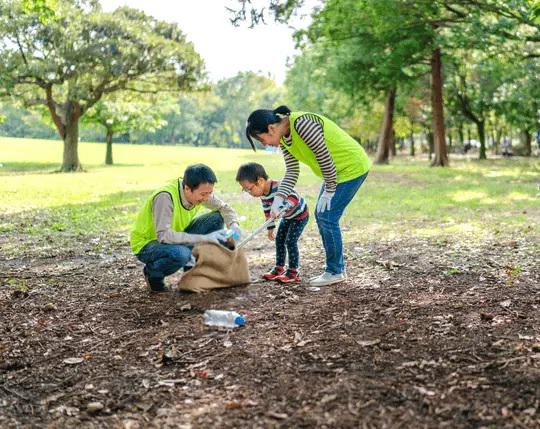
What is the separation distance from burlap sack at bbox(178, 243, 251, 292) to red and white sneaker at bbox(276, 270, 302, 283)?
0.50 metres

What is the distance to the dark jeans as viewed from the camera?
5766 millimetres

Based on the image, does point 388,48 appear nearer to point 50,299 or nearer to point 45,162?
point 50,299

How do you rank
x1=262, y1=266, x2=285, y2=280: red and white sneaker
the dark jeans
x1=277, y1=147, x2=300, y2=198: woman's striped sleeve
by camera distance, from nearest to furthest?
1. x1=277, y1=147, x2=300, y2=198: woman's striped sleeve
2. the dark jeans
3. x1=262, y1=266, x2=285, y2=280: red and white sneaker

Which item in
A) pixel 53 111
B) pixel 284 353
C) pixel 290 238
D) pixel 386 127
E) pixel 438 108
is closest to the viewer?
pixel 284 353

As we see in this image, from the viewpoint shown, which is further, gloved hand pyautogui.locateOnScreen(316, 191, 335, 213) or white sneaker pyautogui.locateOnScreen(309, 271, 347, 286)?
white sneaker pyautogui.locateOnScreen(309, 271, 347, 286)

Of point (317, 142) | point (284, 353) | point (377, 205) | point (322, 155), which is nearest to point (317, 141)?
point (317, 142)

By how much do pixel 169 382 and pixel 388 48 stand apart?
75.1 feet

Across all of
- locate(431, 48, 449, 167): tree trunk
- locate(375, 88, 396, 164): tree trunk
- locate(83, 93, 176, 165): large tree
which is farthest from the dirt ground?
locate(83, 93, 176, 165): large tree

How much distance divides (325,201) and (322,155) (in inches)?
Result: 16.3

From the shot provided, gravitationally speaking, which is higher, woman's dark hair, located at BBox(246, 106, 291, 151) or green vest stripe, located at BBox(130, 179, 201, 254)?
woman's dark hair, located at BBox(246, 106, 291, 151)

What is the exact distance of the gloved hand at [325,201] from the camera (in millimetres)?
5336

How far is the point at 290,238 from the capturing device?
5.84m

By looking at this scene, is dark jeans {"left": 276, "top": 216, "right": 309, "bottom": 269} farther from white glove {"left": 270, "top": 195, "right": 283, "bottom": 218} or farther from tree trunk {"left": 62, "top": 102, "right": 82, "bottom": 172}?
tree trunk {"left": 62, "top": 102, "right": 82, "bottom": 172}

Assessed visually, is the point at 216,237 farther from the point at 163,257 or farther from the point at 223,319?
the point at 223,319
